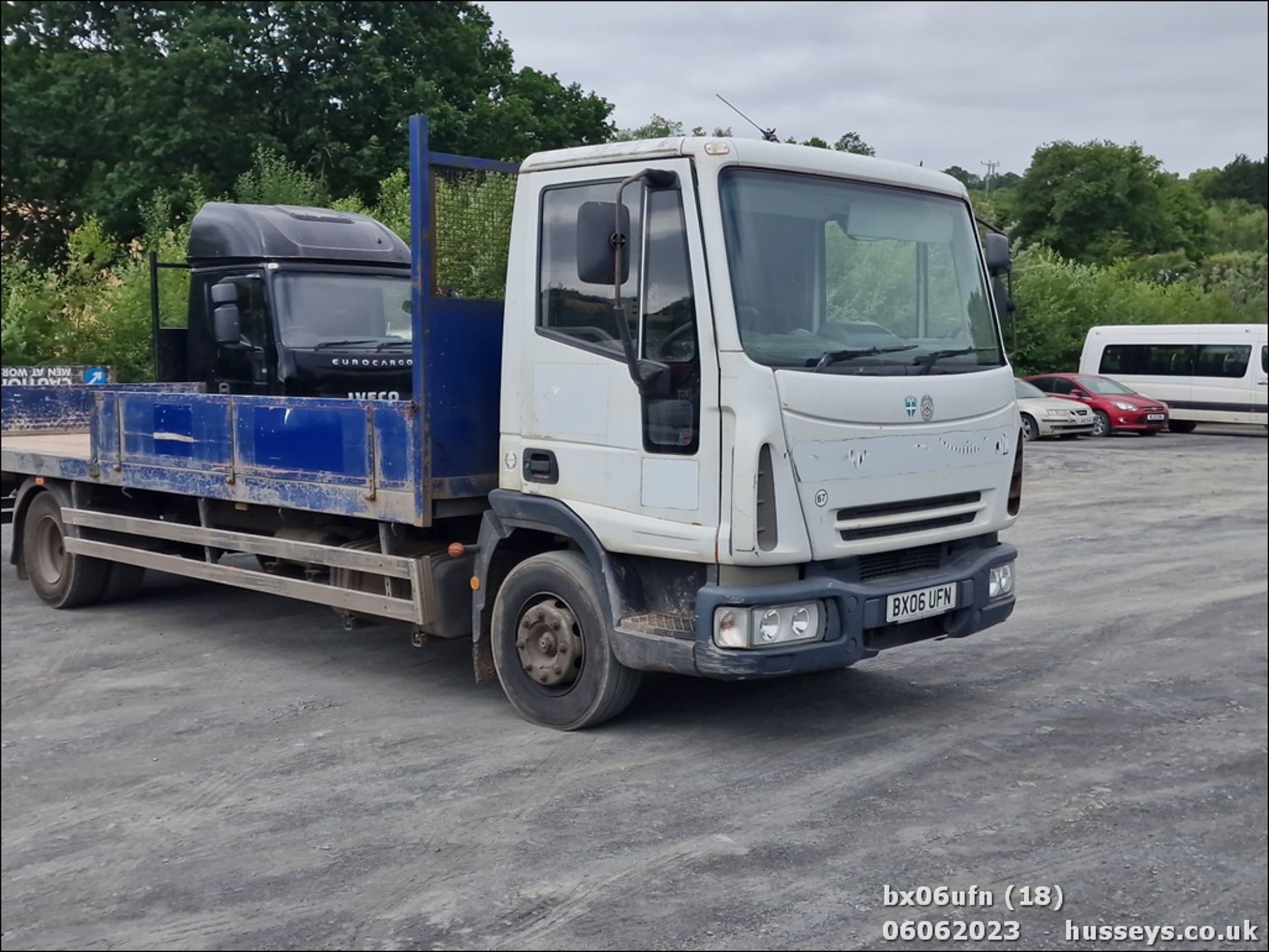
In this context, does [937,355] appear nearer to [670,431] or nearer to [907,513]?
[907,513]

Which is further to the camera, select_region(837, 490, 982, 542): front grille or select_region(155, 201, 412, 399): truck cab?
select_region(155, 201, 412, 399): truck cab

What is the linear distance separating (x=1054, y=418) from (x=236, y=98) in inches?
661

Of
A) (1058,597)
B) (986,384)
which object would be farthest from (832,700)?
(1058,597)


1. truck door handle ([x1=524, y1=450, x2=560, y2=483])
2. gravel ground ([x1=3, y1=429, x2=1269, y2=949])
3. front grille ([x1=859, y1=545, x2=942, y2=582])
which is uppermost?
truck door handle ([x1=524, y1=450, x2=560, y2=483])

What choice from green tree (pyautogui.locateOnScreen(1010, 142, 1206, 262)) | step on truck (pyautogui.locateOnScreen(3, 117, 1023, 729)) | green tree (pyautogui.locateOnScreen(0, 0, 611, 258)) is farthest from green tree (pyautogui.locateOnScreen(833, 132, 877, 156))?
green tree (pyautogui.locateOnScreen(1010, 142, 1206, 262))

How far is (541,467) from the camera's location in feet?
20.7

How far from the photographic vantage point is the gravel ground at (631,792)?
4168 millimetres

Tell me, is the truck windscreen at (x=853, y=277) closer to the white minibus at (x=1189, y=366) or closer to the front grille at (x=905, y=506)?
the front grille at (x=905, y=506)

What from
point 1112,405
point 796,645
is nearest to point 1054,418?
point 1112,405

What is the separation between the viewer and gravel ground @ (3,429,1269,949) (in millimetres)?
4168

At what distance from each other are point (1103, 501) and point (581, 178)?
452 inches

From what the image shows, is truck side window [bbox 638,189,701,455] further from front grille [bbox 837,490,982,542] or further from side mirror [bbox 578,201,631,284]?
front grille [bbox 837,490,982,542]

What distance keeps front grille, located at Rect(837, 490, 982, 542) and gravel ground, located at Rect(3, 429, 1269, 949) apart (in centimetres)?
96

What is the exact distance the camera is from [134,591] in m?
9.93
